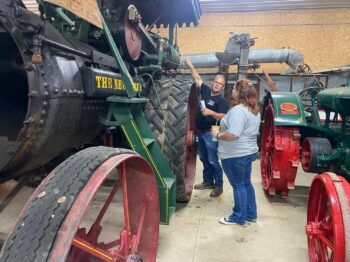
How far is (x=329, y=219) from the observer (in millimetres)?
2037

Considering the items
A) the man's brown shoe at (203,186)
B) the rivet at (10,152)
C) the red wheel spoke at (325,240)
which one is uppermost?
the rivet at (10,152)

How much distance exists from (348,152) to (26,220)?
2.79 metres

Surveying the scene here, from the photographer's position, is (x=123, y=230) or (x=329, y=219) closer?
(x=123, y=230)

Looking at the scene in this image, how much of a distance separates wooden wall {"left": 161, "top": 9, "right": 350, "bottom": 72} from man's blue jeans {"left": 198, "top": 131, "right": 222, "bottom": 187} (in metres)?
5.94

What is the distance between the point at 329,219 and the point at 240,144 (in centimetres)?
108

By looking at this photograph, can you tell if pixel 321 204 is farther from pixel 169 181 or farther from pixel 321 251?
pixel 169 181

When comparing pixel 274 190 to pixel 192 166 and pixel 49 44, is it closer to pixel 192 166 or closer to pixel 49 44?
pixel 192 166

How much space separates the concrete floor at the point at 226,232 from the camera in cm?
246

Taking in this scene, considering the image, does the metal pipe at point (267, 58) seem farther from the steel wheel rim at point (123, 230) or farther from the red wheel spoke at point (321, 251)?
the steel wheel rim at point (123, 230)

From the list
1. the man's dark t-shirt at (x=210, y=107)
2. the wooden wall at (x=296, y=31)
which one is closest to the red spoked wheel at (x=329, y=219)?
the man's dark t-shirt at (x=210, y=107)

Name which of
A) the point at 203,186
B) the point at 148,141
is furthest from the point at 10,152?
the point at 203,186

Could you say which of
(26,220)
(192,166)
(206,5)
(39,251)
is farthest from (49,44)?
(206,5)

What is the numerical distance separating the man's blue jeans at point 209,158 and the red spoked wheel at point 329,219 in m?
1.51

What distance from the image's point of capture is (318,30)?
8820mm
